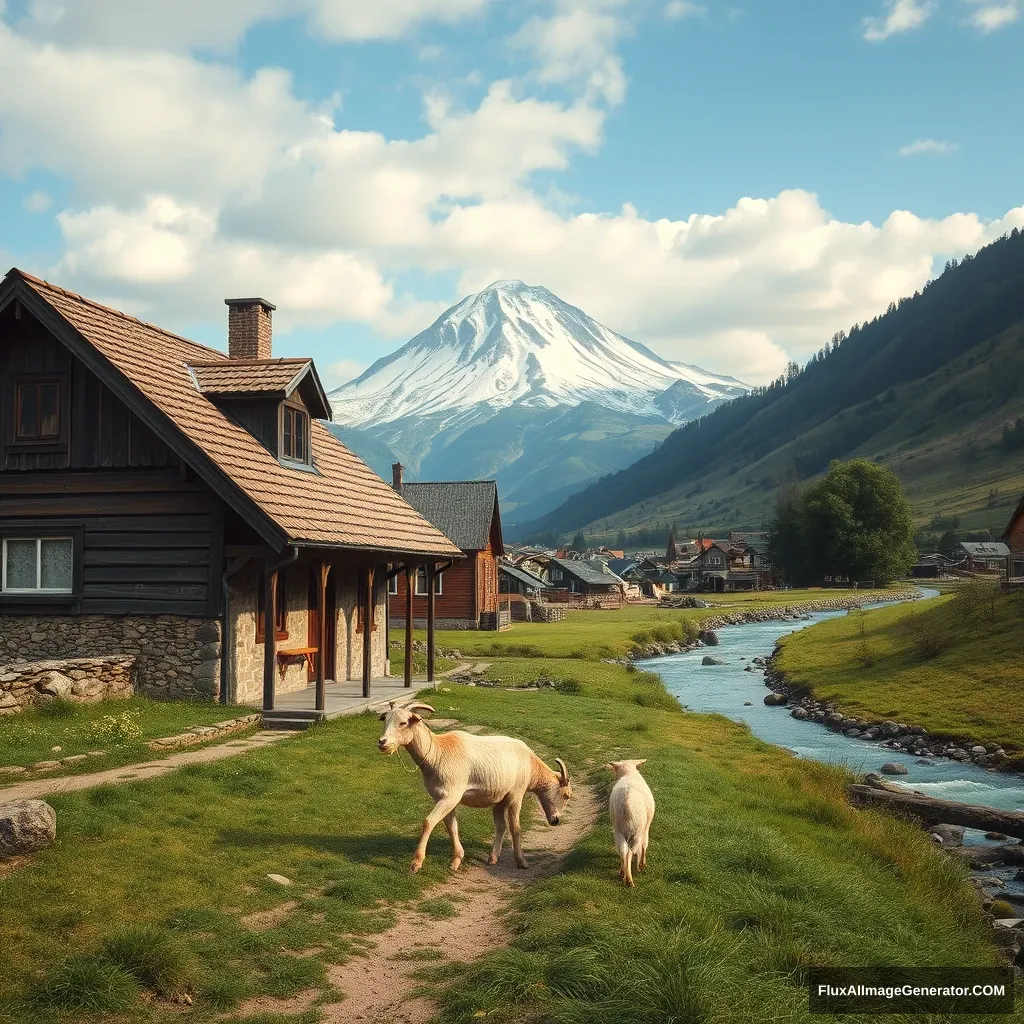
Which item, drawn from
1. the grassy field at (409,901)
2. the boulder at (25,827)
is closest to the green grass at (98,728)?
the grassy field at (409,901)

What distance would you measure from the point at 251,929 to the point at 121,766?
21.8 ft

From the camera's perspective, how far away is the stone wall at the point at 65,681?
58.0 ft

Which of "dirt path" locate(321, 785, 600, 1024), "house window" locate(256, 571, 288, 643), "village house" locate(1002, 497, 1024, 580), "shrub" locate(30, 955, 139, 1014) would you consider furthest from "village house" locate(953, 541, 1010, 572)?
"shrub" locate(30, 955, 139, 1014)

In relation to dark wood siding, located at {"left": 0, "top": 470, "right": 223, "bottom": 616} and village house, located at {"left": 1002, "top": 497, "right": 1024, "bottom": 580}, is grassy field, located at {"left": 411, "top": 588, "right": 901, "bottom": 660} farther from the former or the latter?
dark wood siding, located at {"left": 0, "top": 470, "right": 223, "bottom": 616}

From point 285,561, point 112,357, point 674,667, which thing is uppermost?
point 112,357

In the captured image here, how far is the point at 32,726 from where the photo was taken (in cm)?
1691

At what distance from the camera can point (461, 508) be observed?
61438 mm

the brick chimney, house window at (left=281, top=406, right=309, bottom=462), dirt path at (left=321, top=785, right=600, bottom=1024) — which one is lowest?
dirt path at (left=321, top=785, right=600, bottom=1024)

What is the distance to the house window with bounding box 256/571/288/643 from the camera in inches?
868

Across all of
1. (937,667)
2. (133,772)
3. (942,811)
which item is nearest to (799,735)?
(937,667)

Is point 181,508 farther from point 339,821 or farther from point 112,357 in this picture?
point 339,821

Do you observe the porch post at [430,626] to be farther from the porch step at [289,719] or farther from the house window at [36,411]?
the house window at [36,411]

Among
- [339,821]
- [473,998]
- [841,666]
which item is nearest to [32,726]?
[339,821]

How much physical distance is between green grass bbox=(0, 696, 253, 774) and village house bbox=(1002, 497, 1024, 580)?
52585mm
